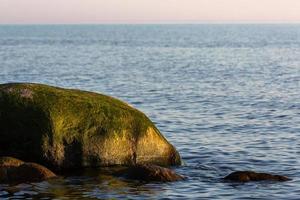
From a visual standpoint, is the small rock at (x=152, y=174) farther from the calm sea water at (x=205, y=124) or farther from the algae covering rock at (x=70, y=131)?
the algae covering rock at (x=70, y=131)

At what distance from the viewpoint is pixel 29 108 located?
19.3m

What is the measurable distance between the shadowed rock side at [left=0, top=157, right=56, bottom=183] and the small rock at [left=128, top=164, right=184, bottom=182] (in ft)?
7.91

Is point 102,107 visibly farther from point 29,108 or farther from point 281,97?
point 281,97

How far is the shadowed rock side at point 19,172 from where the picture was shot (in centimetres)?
1791

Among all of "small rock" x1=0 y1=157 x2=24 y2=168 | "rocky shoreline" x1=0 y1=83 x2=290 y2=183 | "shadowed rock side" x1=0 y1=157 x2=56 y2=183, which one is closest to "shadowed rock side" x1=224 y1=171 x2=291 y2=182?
"rocky shoreline" x1=0 y1=83 x2=290 y2=183

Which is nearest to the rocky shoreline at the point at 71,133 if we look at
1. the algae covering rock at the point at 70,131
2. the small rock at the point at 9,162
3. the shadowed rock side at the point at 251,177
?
the algae covering rock at the point at 70,131

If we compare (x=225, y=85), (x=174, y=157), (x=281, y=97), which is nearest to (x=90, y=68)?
(x=225, y=85)

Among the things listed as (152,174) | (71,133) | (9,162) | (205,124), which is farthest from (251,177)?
(205,124)

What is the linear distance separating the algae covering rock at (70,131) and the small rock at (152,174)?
135 centimetres

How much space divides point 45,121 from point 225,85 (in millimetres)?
30614

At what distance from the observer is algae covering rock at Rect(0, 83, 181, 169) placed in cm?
1909

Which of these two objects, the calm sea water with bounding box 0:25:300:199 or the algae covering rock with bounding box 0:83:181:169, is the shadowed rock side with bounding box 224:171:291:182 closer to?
the calm sea water with bounding box 0:25:300:199

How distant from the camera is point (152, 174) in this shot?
18078 millimetres

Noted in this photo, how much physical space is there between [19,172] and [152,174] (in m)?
3.63
